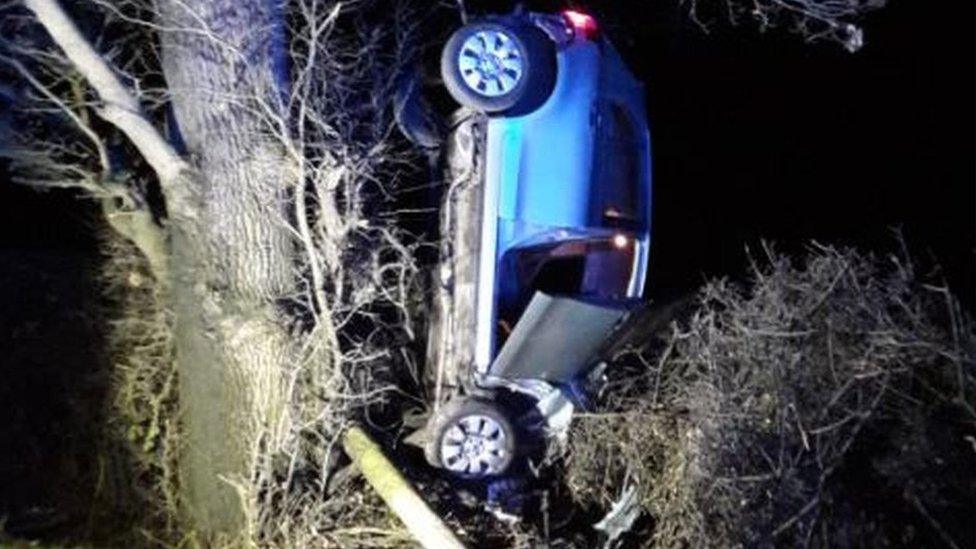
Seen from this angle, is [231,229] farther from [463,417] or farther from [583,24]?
[583,24]

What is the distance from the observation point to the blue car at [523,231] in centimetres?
721

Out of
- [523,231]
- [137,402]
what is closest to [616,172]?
[523,231]

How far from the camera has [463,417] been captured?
721cm

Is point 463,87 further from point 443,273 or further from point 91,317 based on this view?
point 91,317

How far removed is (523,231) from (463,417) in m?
1.13

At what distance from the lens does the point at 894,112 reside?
11828 millimetres

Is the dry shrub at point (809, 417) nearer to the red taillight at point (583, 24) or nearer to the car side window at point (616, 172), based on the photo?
the car side window at point (616, 172)

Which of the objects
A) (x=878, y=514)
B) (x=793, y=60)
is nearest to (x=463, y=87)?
(x=878, y=514)

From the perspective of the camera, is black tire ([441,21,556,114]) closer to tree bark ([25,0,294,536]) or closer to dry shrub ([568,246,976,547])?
tree bark ([25,0,294,536])

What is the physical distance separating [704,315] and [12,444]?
13.9 ft

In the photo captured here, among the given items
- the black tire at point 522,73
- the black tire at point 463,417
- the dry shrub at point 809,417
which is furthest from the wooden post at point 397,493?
the black tire at point 522,73

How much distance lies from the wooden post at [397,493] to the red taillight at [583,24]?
2.77m

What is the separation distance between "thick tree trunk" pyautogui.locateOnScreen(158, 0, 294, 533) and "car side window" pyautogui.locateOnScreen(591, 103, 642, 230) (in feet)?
6.33

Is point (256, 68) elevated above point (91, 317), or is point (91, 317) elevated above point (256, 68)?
point (256, 68)
